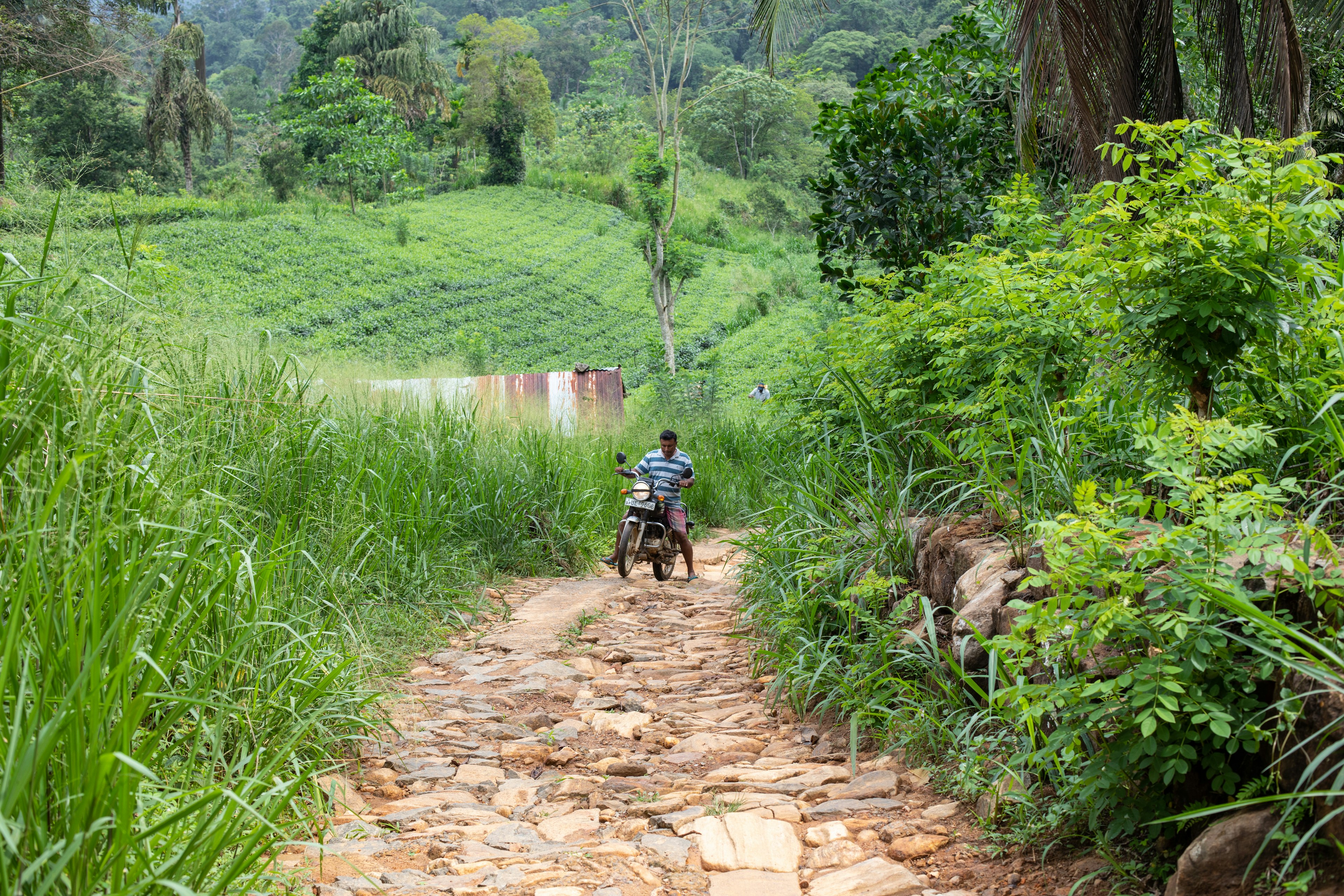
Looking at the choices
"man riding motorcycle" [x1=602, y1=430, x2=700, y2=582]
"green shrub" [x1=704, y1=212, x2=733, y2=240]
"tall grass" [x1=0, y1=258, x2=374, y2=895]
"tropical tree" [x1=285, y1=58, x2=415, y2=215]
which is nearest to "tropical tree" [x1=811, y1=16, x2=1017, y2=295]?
"man riding motorcycle" [x1=602, y1=430, x2=700, y2=582]

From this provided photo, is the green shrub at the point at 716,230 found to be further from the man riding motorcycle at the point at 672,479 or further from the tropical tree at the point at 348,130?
the man riding motorcycle at the point at 672,479

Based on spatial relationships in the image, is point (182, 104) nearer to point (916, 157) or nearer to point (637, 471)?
point (637, 471)

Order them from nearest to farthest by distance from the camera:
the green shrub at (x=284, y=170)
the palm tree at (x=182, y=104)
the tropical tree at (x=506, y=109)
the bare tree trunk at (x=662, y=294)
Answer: the bare tree trunk at (x=662, y=294) → the palm tree at (x=182, y=104) → the green shrub at (x=284, y=170) → the tropical tree at (x=506, y=109)

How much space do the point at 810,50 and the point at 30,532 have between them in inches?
2087

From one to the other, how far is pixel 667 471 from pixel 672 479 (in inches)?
3.4

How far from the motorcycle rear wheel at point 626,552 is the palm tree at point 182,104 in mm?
26811

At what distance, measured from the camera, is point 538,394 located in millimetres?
11023

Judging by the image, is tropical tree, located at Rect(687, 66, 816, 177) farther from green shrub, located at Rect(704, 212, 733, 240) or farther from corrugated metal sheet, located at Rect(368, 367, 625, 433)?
→ corrugated metal sheet, located at Rect(368, 367, 625, 433)

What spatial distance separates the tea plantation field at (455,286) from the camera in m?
25.0

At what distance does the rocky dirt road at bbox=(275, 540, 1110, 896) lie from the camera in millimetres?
2539

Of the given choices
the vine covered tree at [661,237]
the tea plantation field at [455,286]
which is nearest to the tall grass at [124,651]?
the vine covered tree at [661,237]

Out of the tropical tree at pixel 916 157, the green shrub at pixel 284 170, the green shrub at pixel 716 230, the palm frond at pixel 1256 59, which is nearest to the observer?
the palm frond at pixel 1256 59

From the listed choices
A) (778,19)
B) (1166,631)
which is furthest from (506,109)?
(1166,631)

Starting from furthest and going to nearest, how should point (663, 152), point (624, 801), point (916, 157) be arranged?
point (663, 152) → point (916, 157) → point (624, 801)
